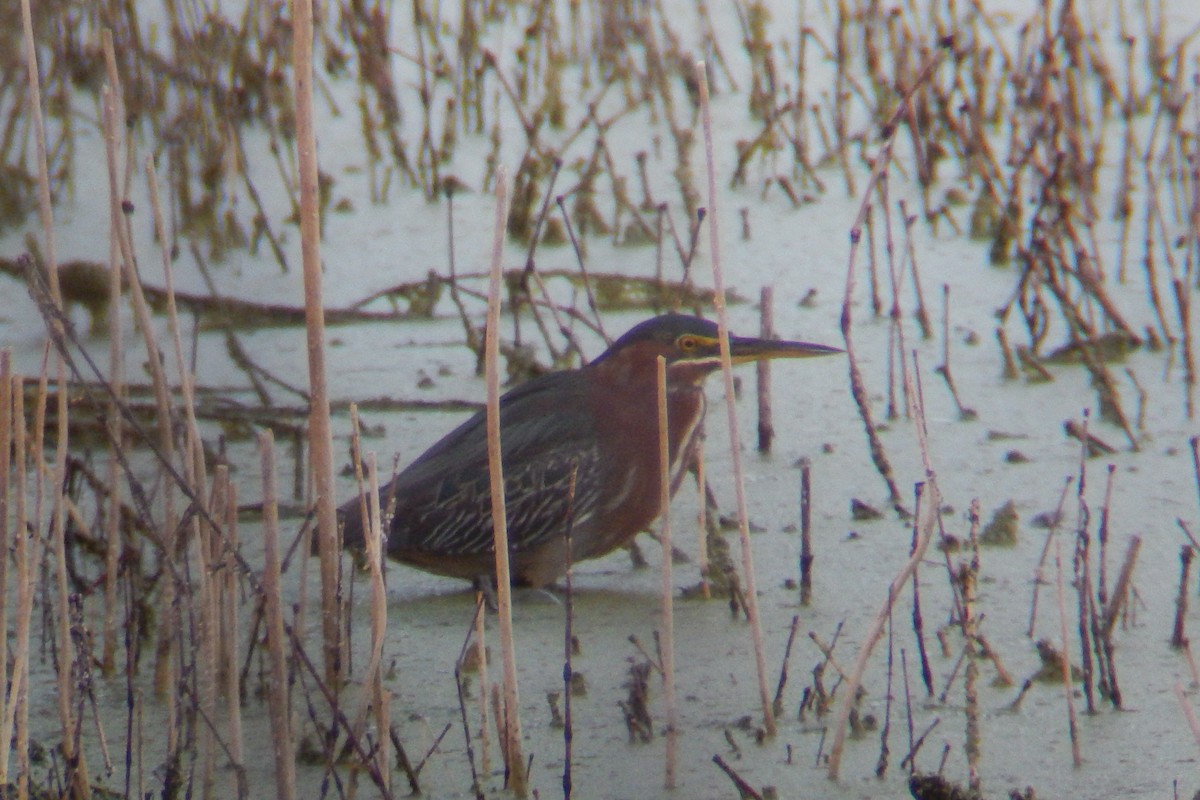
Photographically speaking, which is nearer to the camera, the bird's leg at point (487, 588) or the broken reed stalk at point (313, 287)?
the broken reed stalk at point (313, 287)

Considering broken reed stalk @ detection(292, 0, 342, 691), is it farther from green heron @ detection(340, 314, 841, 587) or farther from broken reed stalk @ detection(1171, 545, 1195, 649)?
broken reed stalk @ detection(1171, 545, 1195, 649)

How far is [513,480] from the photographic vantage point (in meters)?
3.50

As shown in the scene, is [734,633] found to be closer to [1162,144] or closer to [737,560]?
[737,560]

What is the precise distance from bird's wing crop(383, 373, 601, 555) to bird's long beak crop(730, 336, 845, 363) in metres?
0.32

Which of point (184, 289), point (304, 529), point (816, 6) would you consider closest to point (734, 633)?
point (304, 529)

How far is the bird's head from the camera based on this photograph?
3.49m

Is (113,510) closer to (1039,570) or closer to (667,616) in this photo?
(667,616)

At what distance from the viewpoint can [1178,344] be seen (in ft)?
14.4

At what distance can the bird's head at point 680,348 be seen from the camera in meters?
3.49

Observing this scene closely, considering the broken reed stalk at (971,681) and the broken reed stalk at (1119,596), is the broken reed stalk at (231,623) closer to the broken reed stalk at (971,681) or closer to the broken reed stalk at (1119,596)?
the broken reed stalk at (971,681)

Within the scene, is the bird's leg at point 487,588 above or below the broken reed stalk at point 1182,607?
below

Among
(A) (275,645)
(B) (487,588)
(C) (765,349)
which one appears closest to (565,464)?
(B) (487,588)

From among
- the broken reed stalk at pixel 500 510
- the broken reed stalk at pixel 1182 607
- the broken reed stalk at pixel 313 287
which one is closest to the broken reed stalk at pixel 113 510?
the broken reed stalk at pixel 313 287

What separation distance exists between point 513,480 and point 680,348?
1.42 ft
